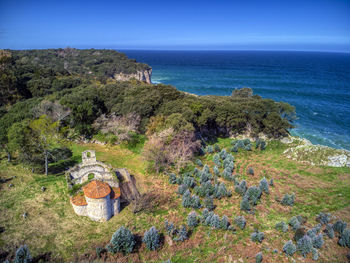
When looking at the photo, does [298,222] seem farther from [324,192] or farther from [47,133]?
[47,133]

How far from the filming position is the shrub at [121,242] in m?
14.6

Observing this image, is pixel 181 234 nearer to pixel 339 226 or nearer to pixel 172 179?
pixel 172 179

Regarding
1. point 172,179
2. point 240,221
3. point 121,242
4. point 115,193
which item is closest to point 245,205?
point 240,221

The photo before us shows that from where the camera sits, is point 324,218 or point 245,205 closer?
point 324,218

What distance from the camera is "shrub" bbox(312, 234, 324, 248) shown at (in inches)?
608

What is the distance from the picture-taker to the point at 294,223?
17344 millimetres

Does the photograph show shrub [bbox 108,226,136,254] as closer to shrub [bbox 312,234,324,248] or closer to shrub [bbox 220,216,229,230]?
shrub [bbox 220,216,229,230]

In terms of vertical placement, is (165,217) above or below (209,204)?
below

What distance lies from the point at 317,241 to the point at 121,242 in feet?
47.9

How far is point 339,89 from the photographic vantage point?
84875mm

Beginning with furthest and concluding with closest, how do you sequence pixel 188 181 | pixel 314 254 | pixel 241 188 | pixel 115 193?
pixel 188 181
pixel 241 188
pixel 115 193
pixel 314 254

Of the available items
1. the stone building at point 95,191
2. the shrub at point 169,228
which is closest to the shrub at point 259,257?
the shrub at point 169,228

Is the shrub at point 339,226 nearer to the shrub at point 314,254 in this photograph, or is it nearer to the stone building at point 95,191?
the shrub at point 314,254

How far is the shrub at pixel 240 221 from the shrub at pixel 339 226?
744 cm
